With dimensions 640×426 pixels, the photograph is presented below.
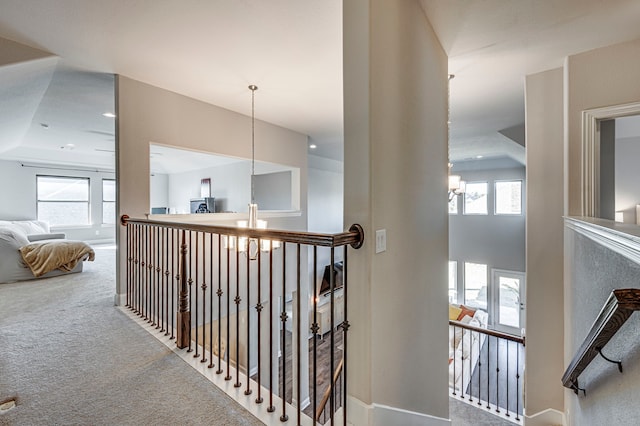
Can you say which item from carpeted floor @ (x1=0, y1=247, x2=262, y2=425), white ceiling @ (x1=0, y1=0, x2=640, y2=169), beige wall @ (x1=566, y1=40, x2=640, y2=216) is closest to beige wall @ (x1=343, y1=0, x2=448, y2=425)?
white ceiling @ (x1=0, y1=0, x2=640, y2=169)

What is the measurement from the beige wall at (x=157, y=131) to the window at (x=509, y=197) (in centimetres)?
717

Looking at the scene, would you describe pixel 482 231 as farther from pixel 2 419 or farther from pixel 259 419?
pixel 2 419

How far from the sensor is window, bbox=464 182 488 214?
8633mm

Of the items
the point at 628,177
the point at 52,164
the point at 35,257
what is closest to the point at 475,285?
the point at 628,177

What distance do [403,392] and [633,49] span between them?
11.2 feet

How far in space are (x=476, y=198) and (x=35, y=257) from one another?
33.3 feet

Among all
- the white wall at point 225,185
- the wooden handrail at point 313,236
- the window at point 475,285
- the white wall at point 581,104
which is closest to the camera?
the wooden handrail at point 313,236

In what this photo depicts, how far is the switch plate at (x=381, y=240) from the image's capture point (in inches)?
57.1

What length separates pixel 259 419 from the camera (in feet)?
4.77

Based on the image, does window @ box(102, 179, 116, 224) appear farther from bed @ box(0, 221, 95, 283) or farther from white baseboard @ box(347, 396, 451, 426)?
white baseboard @ box(347, 396, 451, 426)

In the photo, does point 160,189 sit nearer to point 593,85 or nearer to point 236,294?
point 236,294

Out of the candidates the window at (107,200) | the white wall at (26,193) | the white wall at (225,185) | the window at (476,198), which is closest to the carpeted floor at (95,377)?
the white wall at (225,185)

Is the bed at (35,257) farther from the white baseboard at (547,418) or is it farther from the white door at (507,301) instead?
the white door at (507,301)

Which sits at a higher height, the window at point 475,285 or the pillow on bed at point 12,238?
the pillow on bed at point 12,238
